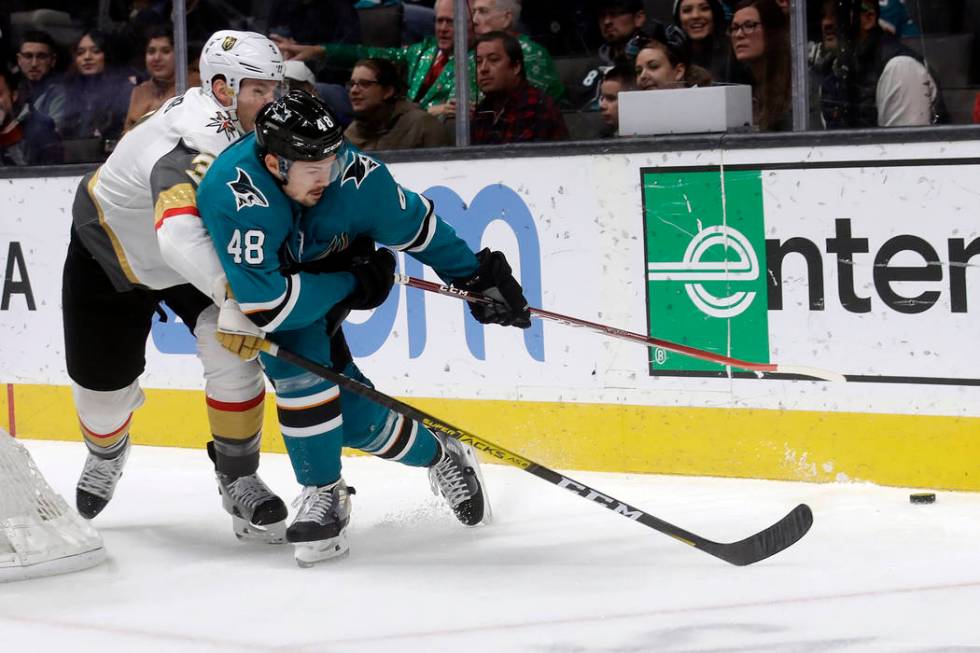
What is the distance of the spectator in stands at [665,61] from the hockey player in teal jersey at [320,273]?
96cm

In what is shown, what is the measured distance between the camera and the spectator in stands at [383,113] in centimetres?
442

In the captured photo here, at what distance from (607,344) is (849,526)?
98 centimetres

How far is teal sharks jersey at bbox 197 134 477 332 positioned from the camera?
2.89 meters

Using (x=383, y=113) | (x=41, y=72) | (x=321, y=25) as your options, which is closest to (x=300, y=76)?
(x=321, y=25)

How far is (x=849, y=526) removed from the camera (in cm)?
329

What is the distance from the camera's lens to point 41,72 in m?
5.14

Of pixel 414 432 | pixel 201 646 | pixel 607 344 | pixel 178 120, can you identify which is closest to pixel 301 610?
pixel 201 646

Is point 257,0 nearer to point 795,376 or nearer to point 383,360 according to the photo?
point 383,360

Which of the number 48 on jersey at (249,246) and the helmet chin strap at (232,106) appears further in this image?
the helmet chin strap at (232,106)

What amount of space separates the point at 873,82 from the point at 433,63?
4.37 ft

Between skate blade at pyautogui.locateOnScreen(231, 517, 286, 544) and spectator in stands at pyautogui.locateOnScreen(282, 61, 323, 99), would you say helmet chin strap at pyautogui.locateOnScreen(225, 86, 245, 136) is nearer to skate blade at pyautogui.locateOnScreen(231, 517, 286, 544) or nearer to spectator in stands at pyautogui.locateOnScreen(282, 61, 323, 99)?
skate blade at pyautogui.locateOnScreen(231, 517, 286, 544)

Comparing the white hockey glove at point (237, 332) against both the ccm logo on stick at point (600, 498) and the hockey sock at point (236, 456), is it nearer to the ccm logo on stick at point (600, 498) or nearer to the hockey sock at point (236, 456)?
the hockey sock at point (236, 456)

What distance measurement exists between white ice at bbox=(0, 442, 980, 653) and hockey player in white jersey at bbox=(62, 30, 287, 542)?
0.18m

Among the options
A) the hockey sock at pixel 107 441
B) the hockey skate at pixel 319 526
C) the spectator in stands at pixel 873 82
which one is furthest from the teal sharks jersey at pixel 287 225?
the spectator in stands at pixel 873 82
